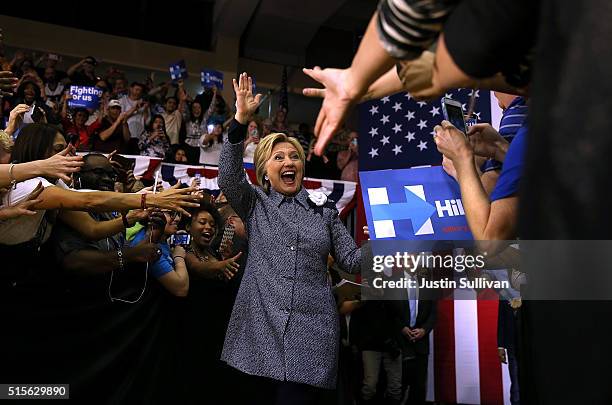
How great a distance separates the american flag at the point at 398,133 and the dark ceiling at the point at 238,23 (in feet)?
17.5

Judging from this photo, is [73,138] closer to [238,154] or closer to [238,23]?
[238,154]

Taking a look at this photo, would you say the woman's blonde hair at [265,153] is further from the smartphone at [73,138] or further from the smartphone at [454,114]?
the smartphone at [73,138]

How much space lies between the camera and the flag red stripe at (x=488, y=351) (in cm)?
505

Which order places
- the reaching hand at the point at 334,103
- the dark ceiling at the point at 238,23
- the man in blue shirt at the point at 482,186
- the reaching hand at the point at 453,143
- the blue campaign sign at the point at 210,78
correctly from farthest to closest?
the dark ceiling at the point at 238,23, the blue campaign sign at the point at 210,78, the reaching hand at the point at 453,143, the man in blue shirt at the point at 482,186, the reaching hand at the point at 334,103

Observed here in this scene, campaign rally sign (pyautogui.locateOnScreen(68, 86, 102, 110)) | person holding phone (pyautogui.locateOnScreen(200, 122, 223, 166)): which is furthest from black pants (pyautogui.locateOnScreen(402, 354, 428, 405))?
campaign rally sign (pyautogui.locateOnScreen(68, 86, 102, 110))

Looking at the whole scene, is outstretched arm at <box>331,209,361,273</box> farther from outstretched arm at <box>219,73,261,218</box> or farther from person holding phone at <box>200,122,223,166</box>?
person holding phone at <box>200,122,223,166</box>

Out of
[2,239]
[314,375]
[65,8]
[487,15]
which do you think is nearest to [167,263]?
[2,239]

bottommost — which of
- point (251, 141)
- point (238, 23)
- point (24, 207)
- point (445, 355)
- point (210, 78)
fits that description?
point (445, 355)

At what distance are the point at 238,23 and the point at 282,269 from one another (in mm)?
9641

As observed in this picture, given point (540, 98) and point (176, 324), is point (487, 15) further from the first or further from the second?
point (176, 324)

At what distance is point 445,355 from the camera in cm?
545

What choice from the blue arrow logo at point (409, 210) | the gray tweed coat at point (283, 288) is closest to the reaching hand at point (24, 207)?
the gray tweed coat at point (283, 288)

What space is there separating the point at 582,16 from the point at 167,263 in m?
2.63

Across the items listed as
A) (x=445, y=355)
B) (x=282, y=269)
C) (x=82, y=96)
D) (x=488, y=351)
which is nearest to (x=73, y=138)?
(x=82, y=96)
